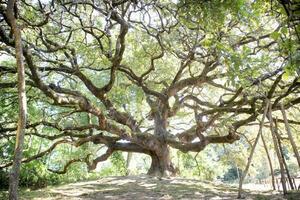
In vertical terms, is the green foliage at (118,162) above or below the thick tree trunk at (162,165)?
above

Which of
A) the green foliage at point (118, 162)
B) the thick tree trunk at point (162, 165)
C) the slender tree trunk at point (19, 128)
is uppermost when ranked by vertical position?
the green foliage at point (118, 162)

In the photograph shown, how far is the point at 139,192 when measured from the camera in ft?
28.5

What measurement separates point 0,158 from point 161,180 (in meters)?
4.98

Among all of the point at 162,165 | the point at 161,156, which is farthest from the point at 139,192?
the point at 162,165

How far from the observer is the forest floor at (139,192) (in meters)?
8.01

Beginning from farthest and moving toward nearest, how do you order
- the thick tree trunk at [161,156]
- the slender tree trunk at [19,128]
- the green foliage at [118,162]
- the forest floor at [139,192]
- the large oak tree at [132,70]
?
the green foliage at [118,162]
the thick tree trunk at [161,156]
the forest floor at [139,192]
the large oak tree at [132,70]
the slender tree trunk at [19,128]

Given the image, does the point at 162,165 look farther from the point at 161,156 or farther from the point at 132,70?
the point at 132,70

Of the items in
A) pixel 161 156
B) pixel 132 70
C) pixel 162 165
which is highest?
pixel 132 70

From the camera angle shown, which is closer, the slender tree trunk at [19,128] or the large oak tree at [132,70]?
the slender tree trunk at [19,128]

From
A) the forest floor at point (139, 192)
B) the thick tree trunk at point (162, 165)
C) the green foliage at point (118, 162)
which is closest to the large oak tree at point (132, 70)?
the thick tree trunk at point (162, 165)

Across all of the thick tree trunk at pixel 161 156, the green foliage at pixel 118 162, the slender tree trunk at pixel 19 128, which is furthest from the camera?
the green foliage at pixel 118 162

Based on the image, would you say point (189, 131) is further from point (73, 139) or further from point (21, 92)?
point (21, 92)

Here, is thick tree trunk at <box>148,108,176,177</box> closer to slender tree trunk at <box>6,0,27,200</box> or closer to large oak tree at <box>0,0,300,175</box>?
large oak tree at <box>0,0,300,175</box>

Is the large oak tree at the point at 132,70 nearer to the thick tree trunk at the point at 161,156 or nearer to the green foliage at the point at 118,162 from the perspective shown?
the thick tree trunk at the point at 161,156
